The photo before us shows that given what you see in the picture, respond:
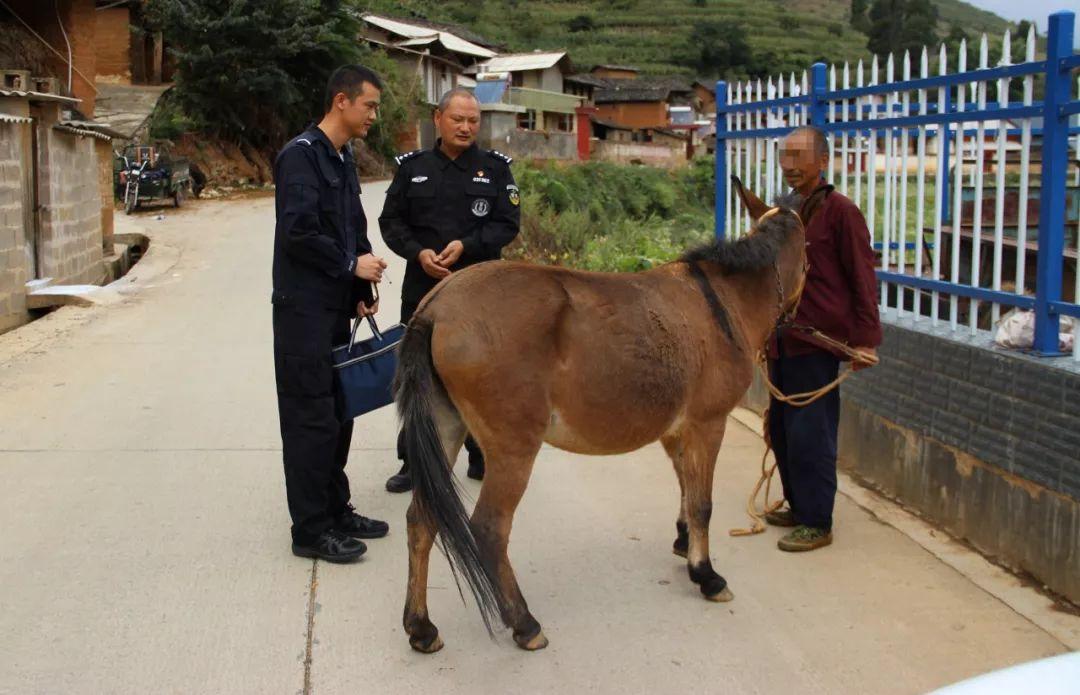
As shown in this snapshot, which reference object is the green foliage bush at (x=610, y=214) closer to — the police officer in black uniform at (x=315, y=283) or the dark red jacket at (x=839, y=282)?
the dark red jacket at (x=839, y=282)

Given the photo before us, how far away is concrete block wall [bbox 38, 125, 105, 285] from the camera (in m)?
12.5

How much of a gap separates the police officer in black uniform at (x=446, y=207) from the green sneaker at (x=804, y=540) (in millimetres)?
1956

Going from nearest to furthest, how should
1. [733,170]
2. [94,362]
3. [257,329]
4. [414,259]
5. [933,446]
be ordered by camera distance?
1. [933,446]
2. [414,259]
3. [733,170]
4. [94,362]
5. [257,329]

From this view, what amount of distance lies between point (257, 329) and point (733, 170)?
5272 millimetres

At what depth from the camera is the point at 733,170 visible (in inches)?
317

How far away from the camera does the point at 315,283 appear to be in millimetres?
4434

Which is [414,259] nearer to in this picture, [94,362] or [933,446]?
[933,446]

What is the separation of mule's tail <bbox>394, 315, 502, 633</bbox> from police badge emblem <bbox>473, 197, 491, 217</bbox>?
6.19ft

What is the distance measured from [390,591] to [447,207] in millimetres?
2113

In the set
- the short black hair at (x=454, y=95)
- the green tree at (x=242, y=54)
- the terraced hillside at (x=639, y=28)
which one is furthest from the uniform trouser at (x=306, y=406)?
the terraced hillside at (x=639, y=28)

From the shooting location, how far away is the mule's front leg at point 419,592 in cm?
374

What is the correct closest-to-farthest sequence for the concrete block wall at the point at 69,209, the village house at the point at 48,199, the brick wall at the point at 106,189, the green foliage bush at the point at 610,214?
the village house at the point at 48,199
the green foliage bush at the point at 610,214
the concrete block wall at the point at 69,209
the brick wall at the point at 106,189

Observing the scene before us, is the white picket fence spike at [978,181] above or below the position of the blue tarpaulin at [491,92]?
below

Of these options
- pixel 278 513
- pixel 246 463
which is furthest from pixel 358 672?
pixel 246 463
